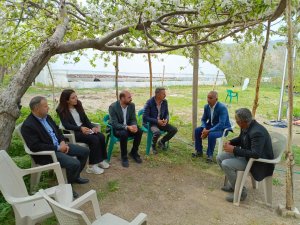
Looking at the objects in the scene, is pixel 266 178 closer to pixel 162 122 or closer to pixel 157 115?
pixel 162 122

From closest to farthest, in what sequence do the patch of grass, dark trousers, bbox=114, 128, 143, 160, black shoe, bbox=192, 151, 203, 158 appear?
the patch of grass
dark trousers, bbox=114, 128, 143, 160
black shoe, bbox=192, 151, 203, 158

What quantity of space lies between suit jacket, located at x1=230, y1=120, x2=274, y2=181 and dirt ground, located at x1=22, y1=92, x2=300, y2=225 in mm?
489

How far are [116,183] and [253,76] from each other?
90.2 feet

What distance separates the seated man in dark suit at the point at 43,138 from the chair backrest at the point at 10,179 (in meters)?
0.77

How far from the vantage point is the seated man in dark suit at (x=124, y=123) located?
5090 mm

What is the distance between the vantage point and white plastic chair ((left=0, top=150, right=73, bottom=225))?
8.54ft

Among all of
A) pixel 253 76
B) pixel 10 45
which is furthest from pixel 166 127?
pixel 253 76

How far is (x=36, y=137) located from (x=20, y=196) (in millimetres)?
1057

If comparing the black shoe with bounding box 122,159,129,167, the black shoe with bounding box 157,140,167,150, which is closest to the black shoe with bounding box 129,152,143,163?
the black shoe with bounding box 122,159,129,167

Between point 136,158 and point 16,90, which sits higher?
point 16,90

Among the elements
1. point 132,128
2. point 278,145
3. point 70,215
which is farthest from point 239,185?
point 70,215

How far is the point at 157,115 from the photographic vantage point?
5848 millimetres

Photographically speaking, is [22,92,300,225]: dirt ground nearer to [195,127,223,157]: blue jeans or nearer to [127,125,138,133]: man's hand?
[195,127,223,157]: blue jeans

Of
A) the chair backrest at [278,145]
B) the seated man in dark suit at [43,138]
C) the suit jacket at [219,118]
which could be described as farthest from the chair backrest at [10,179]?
the suit jacket at [219,118]
